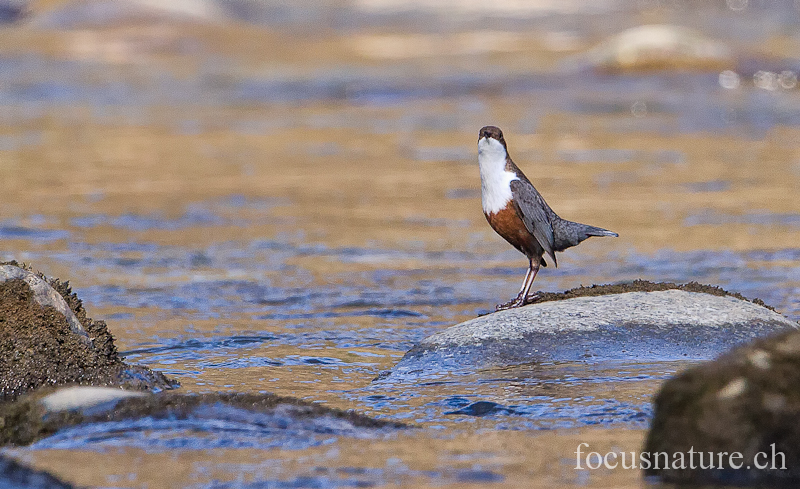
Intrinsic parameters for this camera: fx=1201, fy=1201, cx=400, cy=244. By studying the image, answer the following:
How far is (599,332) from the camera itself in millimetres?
6012

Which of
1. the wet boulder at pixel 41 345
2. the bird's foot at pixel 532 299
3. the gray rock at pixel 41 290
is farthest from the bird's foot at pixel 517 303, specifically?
the gray rock at pixel 41 290

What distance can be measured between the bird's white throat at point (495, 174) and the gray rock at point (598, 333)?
58 centimetres

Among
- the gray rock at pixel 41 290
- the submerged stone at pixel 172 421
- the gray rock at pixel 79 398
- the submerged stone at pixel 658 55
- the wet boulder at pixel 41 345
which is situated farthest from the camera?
the submerged stone at pixel 658 55

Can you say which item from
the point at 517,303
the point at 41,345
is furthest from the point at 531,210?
the point at 41,345

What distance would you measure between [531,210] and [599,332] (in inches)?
28.5

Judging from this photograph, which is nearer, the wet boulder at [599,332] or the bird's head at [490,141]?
the wet boulder at [599,332]

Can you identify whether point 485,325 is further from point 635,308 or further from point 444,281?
point 444,281

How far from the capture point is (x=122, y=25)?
86.1 ft

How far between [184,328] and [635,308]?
9.18ft

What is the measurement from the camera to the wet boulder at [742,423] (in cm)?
378

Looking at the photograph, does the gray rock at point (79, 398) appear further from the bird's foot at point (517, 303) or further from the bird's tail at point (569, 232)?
the bird's tail at point (569, 232)

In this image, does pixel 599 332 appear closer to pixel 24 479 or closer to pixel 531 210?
pixel 531 210

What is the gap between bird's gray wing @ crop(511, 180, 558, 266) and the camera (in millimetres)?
6191

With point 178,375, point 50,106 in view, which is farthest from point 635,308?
point 50,106
